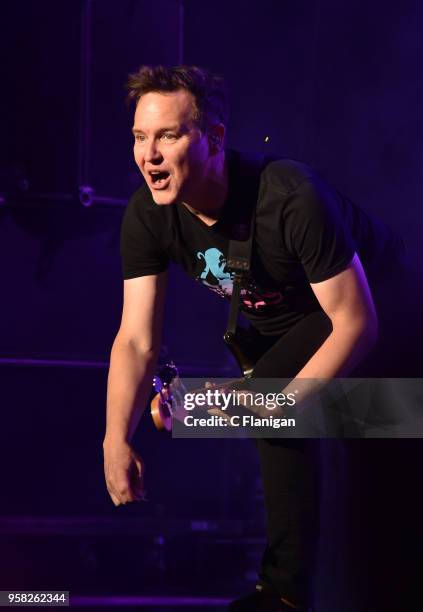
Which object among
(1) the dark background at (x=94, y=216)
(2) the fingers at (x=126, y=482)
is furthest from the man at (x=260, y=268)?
(1) the dark background at (x=94, y=216)

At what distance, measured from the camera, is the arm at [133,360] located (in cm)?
283

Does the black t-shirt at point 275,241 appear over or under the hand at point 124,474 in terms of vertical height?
over

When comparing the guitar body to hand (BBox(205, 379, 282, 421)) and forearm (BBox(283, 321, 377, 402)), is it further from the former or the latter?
forearm (BBox(283, 321, 377, 402))

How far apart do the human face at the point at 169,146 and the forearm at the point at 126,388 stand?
585 millimetres

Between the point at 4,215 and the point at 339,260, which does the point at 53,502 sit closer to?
the point at 4,215

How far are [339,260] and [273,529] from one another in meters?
0.99

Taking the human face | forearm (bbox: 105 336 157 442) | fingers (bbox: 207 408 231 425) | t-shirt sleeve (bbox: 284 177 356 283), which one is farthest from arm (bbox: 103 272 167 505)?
t-shirt sleeve (bbox: 284 177 356 283)

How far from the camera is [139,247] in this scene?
3010mm

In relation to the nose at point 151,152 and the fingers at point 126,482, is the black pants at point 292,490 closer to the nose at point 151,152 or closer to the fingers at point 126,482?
the fingers at point 126,482

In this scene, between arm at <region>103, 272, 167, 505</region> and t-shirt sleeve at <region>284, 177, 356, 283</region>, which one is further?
arm at <region>103, 272, 167, 505</region>

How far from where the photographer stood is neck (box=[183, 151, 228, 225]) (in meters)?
2.84

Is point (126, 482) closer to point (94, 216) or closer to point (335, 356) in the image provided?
point (335, 356)

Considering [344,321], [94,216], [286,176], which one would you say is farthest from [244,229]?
[94,216]

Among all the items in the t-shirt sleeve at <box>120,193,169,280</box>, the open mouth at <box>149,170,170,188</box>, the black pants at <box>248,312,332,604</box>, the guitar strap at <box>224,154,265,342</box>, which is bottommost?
the black pants at <box>248,312,332,604</box>
